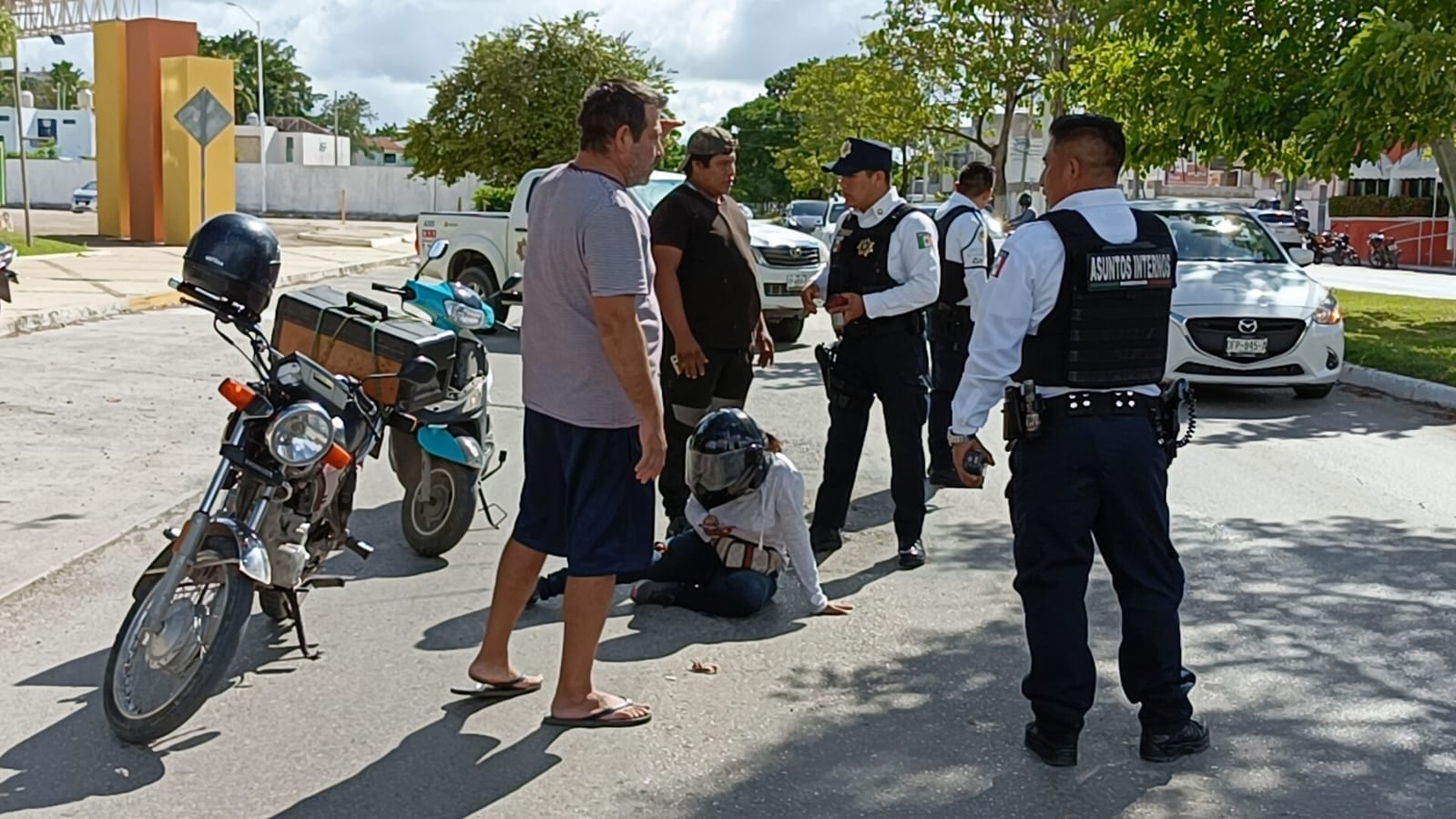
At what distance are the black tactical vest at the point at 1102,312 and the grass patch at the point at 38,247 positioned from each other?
23778mm

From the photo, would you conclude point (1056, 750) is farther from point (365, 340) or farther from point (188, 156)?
point (188, 156)

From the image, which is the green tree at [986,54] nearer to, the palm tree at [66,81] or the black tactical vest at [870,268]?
the black tactical vest at [870,268]

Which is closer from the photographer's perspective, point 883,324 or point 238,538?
point 238,538

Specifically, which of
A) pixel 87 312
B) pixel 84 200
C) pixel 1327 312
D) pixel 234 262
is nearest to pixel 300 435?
pixel 234 262

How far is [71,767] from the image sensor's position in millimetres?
4480

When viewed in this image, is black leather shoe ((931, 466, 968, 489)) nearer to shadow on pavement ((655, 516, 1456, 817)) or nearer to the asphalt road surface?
the asphalt road surface

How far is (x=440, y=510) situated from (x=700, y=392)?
129cm

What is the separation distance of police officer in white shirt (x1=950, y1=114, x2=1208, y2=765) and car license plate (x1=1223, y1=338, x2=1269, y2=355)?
321 inches

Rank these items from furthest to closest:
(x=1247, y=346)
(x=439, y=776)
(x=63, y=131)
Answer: (x=63, y=131), (x=1247, y=346), (x=439, y=776)

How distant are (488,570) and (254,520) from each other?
2112mm

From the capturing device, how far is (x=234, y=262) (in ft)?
17.1

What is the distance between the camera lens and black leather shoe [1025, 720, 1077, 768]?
4.64 meters

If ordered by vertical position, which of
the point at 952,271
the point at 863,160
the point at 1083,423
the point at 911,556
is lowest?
the point at 911,556

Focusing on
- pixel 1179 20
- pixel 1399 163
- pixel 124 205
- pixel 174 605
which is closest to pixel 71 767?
pixel 174 605
